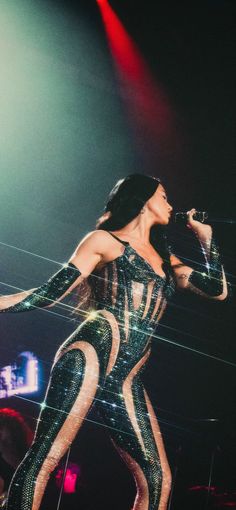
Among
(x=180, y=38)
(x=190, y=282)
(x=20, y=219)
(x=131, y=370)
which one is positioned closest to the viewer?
(x=131, y=370)

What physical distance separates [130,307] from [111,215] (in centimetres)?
46

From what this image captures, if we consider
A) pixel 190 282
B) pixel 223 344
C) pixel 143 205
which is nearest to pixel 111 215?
pixel 143 205

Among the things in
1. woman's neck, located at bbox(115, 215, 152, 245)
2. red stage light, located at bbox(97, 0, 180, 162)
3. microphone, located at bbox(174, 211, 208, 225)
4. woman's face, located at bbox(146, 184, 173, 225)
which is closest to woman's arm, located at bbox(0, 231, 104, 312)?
woman's neck, located at bbox(115, 215, 152, 245)

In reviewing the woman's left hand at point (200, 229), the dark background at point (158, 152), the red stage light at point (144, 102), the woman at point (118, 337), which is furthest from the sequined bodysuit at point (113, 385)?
the red stage light at point (144, 102)

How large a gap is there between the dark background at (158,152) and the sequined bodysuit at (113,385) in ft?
5.81

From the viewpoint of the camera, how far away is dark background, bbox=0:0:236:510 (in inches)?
134

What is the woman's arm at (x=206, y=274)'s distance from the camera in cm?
186

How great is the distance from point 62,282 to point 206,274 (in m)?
0.62

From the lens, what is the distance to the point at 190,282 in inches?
75.9

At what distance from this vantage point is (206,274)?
1893 millimetres

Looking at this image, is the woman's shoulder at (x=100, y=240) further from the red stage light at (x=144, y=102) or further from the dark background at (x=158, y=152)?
the red stage light at (x=144, y=102)

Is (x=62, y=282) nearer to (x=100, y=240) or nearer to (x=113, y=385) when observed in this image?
(x=100, y=240)

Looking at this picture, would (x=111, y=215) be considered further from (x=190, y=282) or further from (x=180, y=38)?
(x=180, y=38)

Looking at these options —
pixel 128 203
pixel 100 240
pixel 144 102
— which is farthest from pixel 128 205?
pixel 144 102
